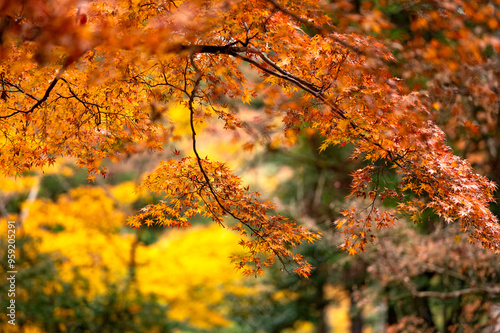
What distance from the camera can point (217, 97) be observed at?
3076 mm

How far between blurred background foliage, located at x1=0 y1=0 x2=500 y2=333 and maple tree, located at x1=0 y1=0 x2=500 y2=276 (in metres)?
2.62

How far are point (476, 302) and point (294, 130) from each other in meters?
5.16

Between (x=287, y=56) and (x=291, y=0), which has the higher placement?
(x=291, y=0)

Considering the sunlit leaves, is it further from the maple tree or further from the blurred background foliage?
the blurred background foliage

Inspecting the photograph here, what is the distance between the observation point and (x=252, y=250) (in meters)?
3.08

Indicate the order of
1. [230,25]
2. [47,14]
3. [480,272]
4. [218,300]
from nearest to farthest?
1. [47,14]
2. [230,25]
3. [480,272]
4. [218,300]

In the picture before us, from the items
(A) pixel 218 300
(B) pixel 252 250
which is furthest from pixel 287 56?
(A) pixel 218 300

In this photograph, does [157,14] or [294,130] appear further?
[294,130]

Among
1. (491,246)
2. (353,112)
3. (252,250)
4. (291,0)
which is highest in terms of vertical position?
(291,0)

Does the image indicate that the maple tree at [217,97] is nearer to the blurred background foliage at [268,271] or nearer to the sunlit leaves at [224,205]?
the sunlit leaves at [224,205]

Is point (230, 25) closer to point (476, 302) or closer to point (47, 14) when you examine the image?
point (47, 14)

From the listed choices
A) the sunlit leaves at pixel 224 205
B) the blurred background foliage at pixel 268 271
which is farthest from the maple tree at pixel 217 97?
the blurred background foliage at pixel 268 271

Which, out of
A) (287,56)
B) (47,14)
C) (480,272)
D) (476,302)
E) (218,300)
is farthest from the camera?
(218,300)

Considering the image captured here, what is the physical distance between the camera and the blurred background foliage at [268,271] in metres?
6.32
